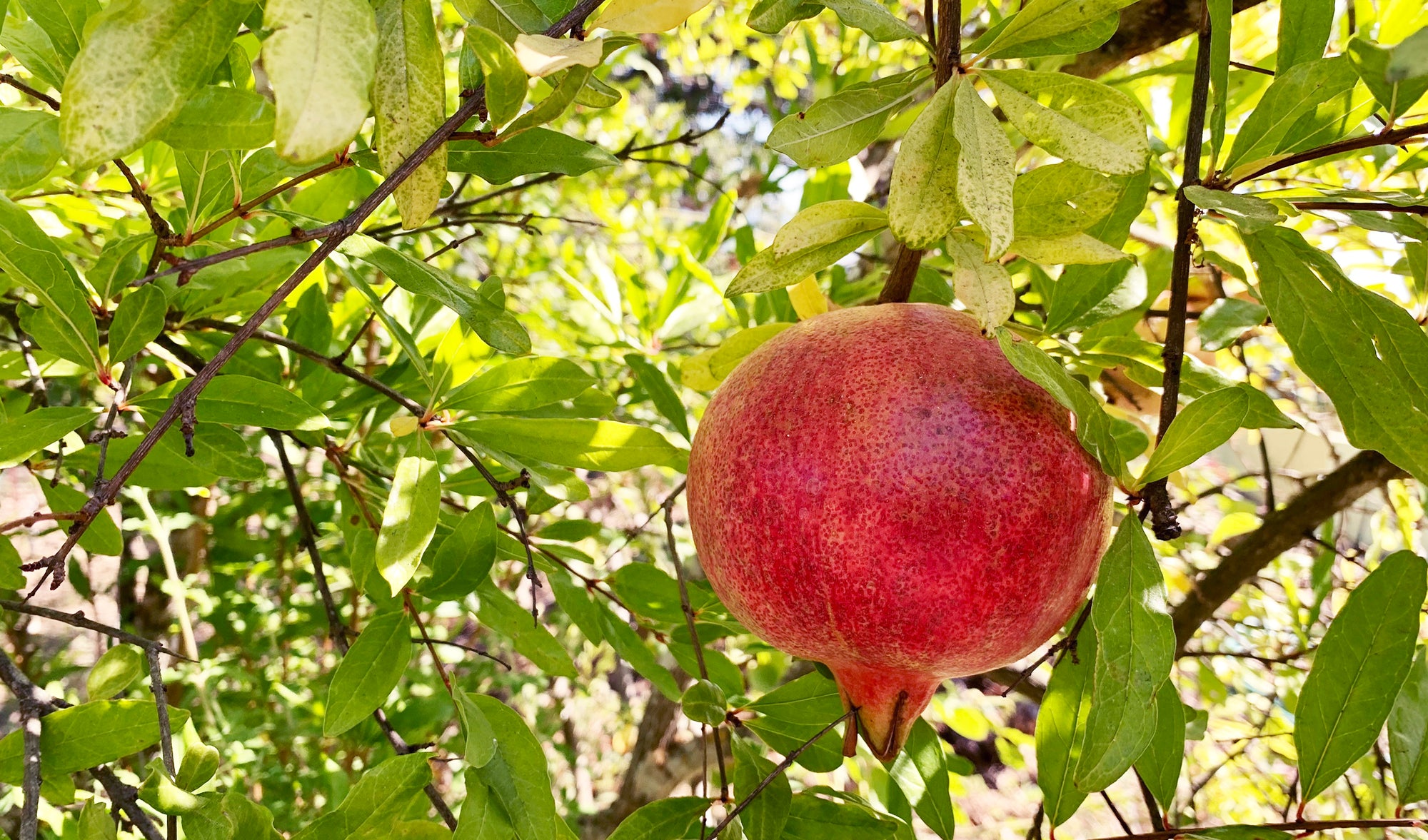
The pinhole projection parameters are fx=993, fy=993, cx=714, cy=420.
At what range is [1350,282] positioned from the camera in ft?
1.97

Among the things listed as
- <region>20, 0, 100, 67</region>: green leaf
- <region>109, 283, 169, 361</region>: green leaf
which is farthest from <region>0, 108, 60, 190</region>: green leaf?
<region>109, 283, 169, 361</region>: green leaf

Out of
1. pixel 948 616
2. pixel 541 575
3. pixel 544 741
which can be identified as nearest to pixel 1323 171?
pixel 948 616

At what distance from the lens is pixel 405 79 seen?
42 centimetres

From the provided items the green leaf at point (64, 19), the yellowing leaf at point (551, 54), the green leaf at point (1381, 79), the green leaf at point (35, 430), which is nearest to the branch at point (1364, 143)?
the green leaf at point (1381, 79)

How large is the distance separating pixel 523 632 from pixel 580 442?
0.24 metres

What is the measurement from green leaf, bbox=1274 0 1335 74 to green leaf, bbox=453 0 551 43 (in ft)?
1.61

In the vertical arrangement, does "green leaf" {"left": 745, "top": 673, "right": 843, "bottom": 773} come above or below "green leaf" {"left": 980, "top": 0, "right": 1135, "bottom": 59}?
below

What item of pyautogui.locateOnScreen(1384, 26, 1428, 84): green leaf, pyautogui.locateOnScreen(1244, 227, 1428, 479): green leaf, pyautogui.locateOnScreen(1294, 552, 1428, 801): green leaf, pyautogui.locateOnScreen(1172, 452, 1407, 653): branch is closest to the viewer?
pyautogui.locateOnScreen(1384, 26, 1428, 84): green leaf

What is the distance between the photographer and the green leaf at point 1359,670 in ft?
2.22

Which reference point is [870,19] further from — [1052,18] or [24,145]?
[24,145]

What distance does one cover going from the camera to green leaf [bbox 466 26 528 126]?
0.40 meters

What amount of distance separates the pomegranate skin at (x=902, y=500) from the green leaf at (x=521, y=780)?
9.9 inches

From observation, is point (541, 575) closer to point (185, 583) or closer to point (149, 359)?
point (185, 583)

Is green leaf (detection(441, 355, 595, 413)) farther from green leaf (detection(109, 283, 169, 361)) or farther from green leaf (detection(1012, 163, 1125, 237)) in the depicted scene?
green leaf (detection(1012, 163, 1125, 237))
